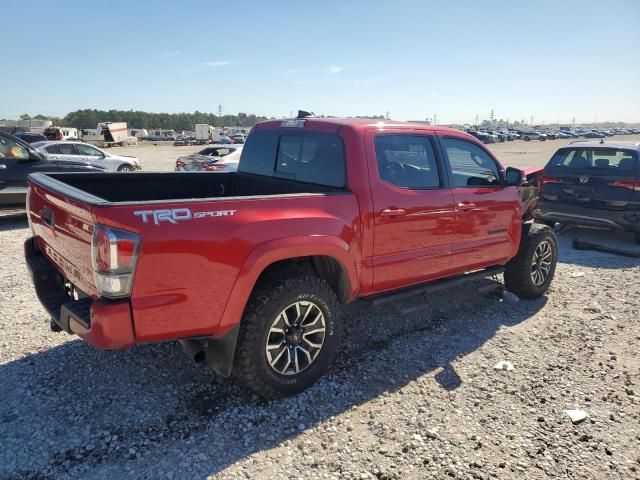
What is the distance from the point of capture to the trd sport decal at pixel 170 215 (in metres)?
2.52

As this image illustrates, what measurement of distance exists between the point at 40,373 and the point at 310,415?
205cm

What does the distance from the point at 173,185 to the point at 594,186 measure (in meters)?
6.90

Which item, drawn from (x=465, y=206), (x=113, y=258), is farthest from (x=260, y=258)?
(x=465, y=206)

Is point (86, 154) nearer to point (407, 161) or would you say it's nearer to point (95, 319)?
point (407, 161)

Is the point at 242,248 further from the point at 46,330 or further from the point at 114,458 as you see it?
the point at 46,330

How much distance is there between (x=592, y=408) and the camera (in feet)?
11.1

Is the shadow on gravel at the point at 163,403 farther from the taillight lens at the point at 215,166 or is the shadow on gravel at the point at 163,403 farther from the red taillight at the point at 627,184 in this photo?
the taillight lens at the point at 215,166

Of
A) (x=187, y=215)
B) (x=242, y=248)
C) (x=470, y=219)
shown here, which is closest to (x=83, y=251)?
(x=187, y=215)

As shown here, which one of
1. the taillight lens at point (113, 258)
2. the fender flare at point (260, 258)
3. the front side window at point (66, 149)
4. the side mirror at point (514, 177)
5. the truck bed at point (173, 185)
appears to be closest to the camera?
the taillight lens at point (113, 258)

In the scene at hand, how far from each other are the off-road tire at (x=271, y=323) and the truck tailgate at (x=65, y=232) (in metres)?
0.95

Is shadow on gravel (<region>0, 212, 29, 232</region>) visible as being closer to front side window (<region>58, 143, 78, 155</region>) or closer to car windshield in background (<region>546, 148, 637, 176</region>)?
front side window (<region>58, 143, 78, 155</region>)

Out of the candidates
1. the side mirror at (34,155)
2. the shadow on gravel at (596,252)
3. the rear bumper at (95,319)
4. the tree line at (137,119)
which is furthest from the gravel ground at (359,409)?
the tree line at (137,119)

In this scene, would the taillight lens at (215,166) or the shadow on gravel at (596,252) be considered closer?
the shadow on gravel at (596,252)

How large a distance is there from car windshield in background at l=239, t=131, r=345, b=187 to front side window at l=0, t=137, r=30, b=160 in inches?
250
